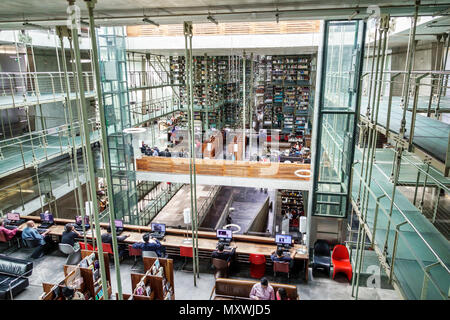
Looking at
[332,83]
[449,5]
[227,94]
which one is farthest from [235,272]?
[227,94]

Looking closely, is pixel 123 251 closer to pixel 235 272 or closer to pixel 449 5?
pixel 235 272

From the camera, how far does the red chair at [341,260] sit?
5.50 meters

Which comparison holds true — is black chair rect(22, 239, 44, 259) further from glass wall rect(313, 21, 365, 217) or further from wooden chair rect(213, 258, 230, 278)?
glass wall rect(313, 21, 365, 217)

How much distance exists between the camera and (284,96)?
14.1m

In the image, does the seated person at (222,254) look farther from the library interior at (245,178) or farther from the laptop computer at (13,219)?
the laptop computer at (13,219)

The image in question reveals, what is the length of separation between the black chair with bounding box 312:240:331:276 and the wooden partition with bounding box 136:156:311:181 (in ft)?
5.15

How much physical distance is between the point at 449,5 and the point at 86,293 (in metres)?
5.62

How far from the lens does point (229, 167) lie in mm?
7590

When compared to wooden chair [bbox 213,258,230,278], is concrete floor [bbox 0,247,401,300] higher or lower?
lower

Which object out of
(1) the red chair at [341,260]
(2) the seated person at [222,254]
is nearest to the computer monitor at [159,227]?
(2) the seated person at [222,254]

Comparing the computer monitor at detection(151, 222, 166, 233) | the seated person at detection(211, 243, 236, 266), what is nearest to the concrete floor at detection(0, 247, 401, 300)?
the seated person at detection(211, 243, 236, 266)

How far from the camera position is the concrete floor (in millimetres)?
5035

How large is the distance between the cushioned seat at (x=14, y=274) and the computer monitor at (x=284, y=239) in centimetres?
424

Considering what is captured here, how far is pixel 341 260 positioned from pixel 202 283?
8.04ft
